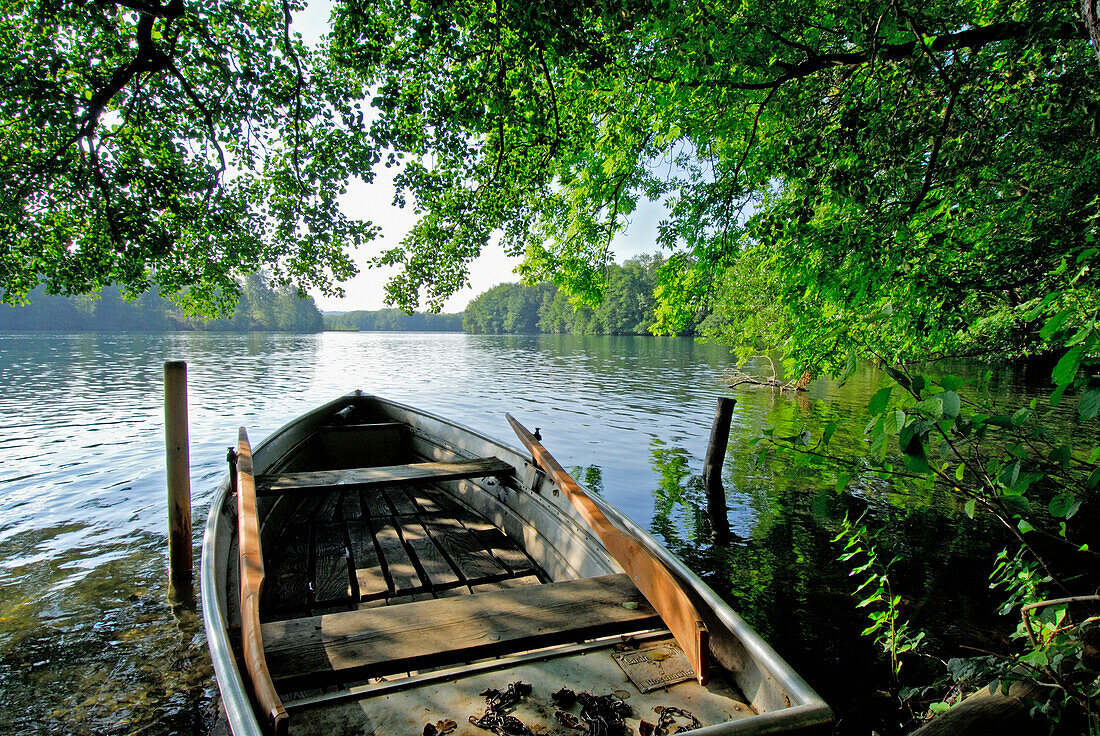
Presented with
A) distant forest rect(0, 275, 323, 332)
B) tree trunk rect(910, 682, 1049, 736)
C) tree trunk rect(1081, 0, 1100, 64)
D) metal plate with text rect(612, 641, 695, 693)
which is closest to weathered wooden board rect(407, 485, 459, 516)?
metal plate with text rect(612, 641, 695, 693)

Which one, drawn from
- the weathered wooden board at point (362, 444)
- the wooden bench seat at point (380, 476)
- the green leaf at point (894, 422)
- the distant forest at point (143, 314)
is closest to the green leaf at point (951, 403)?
the green leaf at point (894, 422)

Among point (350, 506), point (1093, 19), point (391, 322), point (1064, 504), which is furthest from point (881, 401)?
point (391, 322)

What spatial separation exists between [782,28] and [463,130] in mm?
4180

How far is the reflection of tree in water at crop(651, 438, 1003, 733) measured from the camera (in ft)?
15.0

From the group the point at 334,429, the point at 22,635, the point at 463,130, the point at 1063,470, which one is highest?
the point at 463,130

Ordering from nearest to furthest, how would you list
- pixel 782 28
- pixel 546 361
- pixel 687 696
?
1. pixel 687 696
2. pixel 782 28
3. pixel 546 361

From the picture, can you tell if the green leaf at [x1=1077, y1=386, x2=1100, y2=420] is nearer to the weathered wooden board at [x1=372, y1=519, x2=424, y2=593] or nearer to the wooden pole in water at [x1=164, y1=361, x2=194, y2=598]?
the weathered wooden board at [x1=372, y1=519, x2=424, y2=593]

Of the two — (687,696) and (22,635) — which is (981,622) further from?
(22,635)

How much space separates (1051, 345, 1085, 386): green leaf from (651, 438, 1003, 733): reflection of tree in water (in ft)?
3.92

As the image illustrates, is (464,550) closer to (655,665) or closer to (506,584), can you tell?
(506,584)

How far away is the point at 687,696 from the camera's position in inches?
108

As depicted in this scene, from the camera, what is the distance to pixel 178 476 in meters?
5.62

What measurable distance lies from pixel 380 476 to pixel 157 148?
6904 mm

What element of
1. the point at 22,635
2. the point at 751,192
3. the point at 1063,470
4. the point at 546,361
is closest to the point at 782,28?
the point at 751,192
